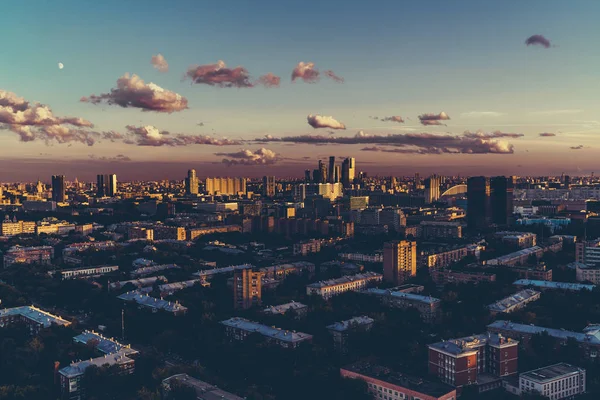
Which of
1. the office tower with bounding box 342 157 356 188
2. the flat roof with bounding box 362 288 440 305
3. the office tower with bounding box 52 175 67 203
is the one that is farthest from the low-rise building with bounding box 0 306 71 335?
the office tower with bounding box 342 157 356 188

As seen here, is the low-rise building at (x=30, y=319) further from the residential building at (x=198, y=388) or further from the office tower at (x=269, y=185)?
the office tower at (x=269, y=185)

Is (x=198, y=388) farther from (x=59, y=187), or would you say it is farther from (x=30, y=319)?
(x=59, y=187)

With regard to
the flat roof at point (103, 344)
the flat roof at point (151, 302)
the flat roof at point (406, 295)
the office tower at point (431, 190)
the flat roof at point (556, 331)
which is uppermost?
the office tower at point (431, 190)

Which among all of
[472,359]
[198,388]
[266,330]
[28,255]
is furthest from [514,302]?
[28,255]

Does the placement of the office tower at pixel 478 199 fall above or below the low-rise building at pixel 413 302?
above

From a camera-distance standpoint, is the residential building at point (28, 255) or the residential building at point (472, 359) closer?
the residential building at point (472, 359)

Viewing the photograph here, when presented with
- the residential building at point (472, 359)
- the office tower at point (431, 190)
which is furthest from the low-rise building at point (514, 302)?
the office tower at point (431, 190)

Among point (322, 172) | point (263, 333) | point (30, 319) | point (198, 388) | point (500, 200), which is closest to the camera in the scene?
point (198, 388)
